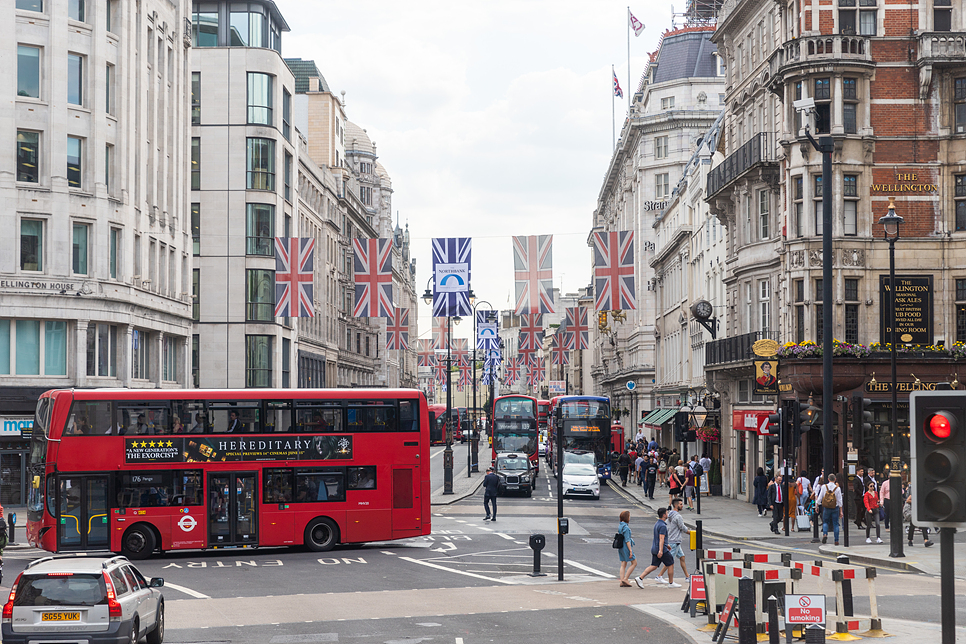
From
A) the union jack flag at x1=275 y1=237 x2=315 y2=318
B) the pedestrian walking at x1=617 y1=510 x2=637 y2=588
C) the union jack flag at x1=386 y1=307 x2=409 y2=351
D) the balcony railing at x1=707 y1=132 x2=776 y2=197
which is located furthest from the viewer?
the union jack flag at x1=386 y1=307 x2=409 y2=351

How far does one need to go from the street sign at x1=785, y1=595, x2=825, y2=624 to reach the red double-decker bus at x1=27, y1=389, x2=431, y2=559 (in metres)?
16.2

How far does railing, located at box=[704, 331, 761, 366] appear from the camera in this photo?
151ft

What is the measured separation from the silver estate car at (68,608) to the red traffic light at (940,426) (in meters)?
10.4

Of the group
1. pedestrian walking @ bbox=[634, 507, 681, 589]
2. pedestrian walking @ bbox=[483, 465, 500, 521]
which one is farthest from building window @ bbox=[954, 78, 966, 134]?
pedestrian walking @ bbox=[634, 507, 681, 589]

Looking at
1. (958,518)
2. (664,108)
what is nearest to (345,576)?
(958,518)

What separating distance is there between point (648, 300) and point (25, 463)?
59.3 metres

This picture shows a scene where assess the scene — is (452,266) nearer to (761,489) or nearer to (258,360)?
(761,489)

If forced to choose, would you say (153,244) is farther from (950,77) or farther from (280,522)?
(950,77)

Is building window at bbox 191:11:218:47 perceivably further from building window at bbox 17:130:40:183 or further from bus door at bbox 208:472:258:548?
bus door at bbox 208:472:258:548

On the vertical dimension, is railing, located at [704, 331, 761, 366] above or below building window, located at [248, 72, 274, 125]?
below

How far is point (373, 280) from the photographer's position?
42.7 metres

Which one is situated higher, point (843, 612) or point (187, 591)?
point (843, 612)

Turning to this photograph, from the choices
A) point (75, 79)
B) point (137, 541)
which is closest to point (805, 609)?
point (137, 541)

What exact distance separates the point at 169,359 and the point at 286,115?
860 inches
